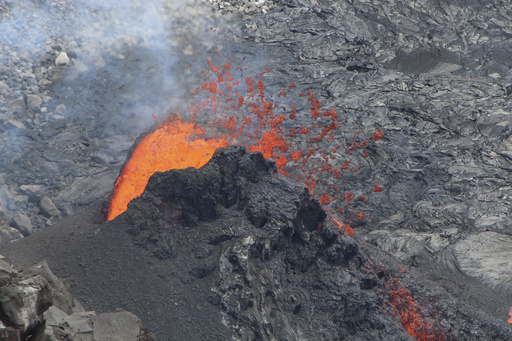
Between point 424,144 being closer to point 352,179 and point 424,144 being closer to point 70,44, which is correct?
point 352,179

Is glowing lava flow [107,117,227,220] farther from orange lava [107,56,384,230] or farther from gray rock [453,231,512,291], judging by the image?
gray rock [453,231,512,291]

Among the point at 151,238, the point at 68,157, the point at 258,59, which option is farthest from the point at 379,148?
the point at 68,157

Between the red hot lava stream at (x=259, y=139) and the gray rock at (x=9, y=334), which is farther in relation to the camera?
the red hot lava stream at (x=259, y=139)

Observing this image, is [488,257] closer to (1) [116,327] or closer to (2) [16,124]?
(1) [116,327]

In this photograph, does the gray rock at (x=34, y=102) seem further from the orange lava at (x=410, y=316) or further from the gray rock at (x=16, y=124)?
the orange lava at (x=410, y=316)

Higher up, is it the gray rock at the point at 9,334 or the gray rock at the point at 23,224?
the gray rock at the point at 9,334

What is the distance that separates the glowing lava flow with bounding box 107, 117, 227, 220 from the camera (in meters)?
10.7

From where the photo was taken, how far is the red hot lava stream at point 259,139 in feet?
37.3

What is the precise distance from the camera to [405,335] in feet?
27.7

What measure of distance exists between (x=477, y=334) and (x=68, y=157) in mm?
10910

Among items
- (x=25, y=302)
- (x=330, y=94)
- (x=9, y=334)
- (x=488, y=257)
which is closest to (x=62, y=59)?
(x=330, y=94)

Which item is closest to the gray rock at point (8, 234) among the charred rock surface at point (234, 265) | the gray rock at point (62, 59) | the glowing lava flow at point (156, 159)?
the charred rock surface at point (234, 265)

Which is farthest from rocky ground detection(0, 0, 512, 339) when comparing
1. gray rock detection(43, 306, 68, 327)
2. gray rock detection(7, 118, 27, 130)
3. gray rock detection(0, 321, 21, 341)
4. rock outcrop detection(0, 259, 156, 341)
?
gray rock detection(0, 321, 21, 341)

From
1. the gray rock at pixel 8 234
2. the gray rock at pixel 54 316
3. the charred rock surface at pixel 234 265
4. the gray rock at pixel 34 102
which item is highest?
the gray rock at pixel 54 316
